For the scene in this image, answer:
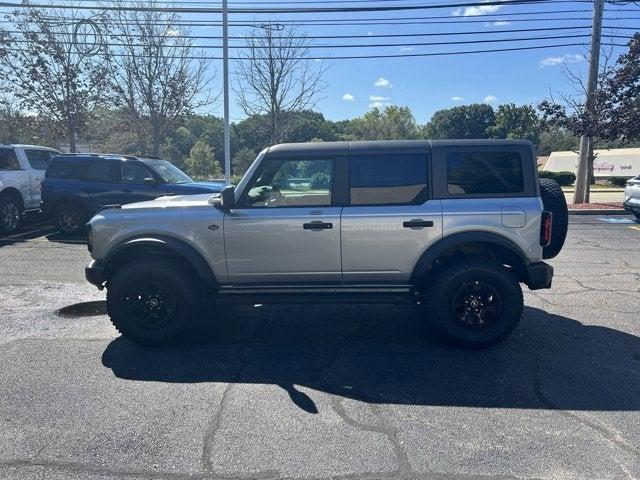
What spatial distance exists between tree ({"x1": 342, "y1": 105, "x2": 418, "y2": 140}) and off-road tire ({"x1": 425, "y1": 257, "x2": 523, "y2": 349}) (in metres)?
42.3

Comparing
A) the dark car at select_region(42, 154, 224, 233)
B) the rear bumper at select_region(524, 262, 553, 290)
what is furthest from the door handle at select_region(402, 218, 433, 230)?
the dark car at select_region(42, 154, 224, 233)

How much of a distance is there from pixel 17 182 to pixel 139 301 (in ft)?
27.7

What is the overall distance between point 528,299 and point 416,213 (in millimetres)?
2685

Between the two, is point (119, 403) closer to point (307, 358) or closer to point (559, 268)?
point (307, 358)

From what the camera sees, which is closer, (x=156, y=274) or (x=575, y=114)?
(x=156, y=274)

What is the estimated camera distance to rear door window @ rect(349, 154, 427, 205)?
448cm

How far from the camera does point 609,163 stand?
5053 centimetres

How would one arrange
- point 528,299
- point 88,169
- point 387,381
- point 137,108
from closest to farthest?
point 387,381, point 528,299, point 88,169, point 137,108

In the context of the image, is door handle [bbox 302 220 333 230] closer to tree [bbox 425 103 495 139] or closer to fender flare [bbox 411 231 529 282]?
fender flare [bbox 411 231 529 282]

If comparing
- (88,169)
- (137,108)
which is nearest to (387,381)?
(88,169)

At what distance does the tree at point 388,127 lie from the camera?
161 feet

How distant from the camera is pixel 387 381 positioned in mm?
3883

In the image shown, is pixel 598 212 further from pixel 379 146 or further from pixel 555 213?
pixel 379 146

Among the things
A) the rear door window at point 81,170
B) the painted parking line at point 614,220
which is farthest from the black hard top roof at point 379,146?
the painted parking line at point 614,220
